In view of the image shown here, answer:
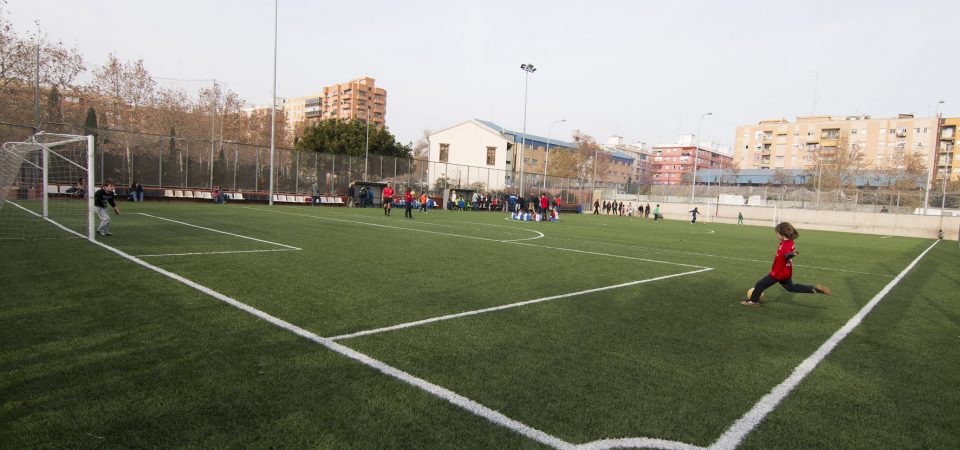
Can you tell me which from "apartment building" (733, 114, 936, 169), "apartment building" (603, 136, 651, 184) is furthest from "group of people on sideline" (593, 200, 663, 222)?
"apartment building" (603, 136, 651, 184)

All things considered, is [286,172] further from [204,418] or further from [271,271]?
[204,418]

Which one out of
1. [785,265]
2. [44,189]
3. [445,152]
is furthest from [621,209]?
[785,265]

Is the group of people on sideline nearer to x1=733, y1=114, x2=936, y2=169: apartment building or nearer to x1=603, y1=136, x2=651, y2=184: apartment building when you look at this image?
x1=733, y1=114, x2=936, y2=169: apartment building

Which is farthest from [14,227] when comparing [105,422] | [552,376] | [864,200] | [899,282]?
[864,200]

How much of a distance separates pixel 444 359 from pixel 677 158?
7262 inches

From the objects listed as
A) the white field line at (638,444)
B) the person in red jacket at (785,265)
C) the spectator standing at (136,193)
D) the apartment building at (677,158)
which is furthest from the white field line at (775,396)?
the apartment building at (677,158)

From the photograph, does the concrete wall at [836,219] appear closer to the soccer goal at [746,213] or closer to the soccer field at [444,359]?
the soccer goal at [746,213]

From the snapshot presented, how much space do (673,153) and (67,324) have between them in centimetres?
18700

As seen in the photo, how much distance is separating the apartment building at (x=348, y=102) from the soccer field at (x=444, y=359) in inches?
5309

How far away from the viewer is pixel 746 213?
45.7 m

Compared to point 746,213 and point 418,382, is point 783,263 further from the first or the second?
point 746,213

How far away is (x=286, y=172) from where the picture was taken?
37.5 metres

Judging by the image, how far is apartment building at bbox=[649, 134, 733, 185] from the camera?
165 m

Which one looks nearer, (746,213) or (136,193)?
(136,193)
